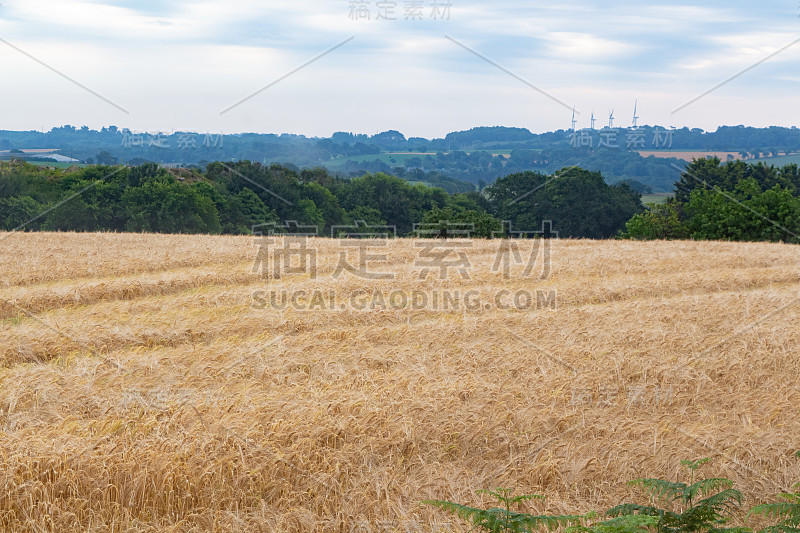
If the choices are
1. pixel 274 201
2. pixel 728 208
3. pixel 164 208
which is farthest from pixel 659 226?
pixel 164 208

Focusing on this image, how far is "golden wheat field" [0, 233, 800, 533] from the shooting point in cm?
532

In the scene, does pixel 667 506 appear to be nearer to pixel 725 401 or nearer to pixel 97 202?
pixel 725 401

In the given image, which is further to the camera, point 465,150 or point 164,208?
point 465,150

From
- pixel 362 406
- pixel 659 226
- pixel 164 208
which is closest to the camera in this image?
pixel 362 406

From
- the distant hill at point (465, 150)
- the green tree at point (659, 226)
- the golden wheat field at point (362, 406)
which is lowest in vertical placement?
the golden wheat field at point (362, 406)

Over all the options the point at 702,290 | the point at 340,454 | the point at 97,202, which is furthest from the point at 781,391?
the point at 97,202

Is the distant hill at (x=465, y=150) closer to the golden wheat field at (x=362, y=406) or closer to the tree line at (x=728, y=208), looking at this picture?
the tree line at (x=728, y=208)

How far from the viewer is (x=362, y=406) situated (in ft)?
22.9

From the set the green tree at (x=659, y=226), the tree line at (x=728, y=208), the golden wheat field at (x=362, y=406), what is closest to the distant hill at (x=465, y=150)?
the tree line at (x=728, y=208)

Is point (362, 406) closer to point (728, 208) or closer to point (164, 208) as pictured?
point (728, 208)

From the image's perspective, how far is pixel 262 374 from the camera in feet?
27.9

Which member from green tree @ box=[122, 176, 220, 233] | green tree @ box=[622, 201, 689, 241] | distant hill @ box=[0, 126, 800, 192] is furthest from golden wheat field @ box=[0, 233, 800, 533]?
distant hill @ box=[0, 126, 800, 192]

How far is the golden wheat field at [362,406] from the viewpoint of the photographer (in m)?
5.32

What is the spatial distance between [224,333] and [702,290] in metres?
13.6
